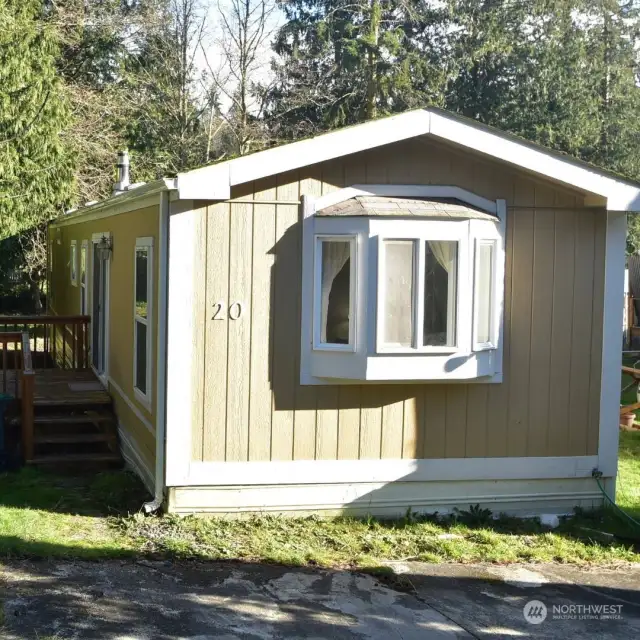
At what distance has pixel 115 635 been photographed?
4.79 meters

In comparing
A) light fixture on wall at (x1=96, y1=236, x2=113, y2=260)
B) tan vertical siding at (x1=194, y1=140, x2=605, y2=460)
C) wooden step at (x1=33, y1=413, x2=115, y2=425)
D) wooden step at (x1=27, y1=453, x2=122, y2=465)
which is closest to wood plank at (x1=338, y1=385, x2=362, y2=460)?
tan vertical siding at (x1=194, y1=140, x2=605, y2=460)

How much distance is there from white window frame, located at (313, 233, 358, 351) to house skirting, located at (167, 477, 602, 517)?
1.10 metres

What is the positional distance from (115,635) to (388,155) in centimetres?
405

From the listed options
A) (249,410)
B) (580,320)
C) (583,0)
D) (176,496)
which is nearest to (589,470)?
(580,320)

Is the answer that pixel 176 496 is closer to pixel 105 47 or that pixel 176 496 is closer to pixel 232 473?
pixel 232 473

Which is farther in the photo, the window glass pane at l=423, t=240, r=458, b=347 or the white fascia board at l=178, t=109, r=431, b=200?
the window glass pane at l=423, t=240, r=458, b=347

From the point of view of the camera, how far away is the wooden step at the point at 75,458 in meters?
8.44

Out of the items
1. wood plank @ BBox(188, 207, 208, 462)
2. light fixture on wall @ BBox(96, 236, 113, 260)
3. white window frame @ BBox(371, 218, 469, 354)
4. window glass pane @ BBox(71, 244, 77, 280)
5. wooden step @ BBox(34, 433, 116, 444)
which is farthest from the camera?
window glass pane @ BBox(71, 244, 77, 280)

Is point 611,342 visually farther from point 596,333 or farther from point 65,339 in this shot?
point 65,339

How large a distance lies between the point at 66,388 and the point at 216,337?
3.58 m

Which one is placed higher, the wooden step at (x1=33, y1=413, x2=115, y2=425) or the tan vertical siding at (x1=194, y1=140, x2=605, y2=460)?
the tan vertical siding at (x1=194, y1=140, x2=605, y2=460)

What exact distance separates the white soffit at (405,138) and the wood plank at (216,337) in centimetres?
30

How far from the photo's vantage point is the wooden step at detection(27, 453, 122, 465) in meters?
8.44

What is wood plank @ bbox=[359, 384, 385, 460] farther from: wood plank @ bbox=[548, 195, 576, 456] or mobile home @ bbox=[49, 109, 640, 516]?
wood plank @ bbox=[548, 195, 576, 456]
